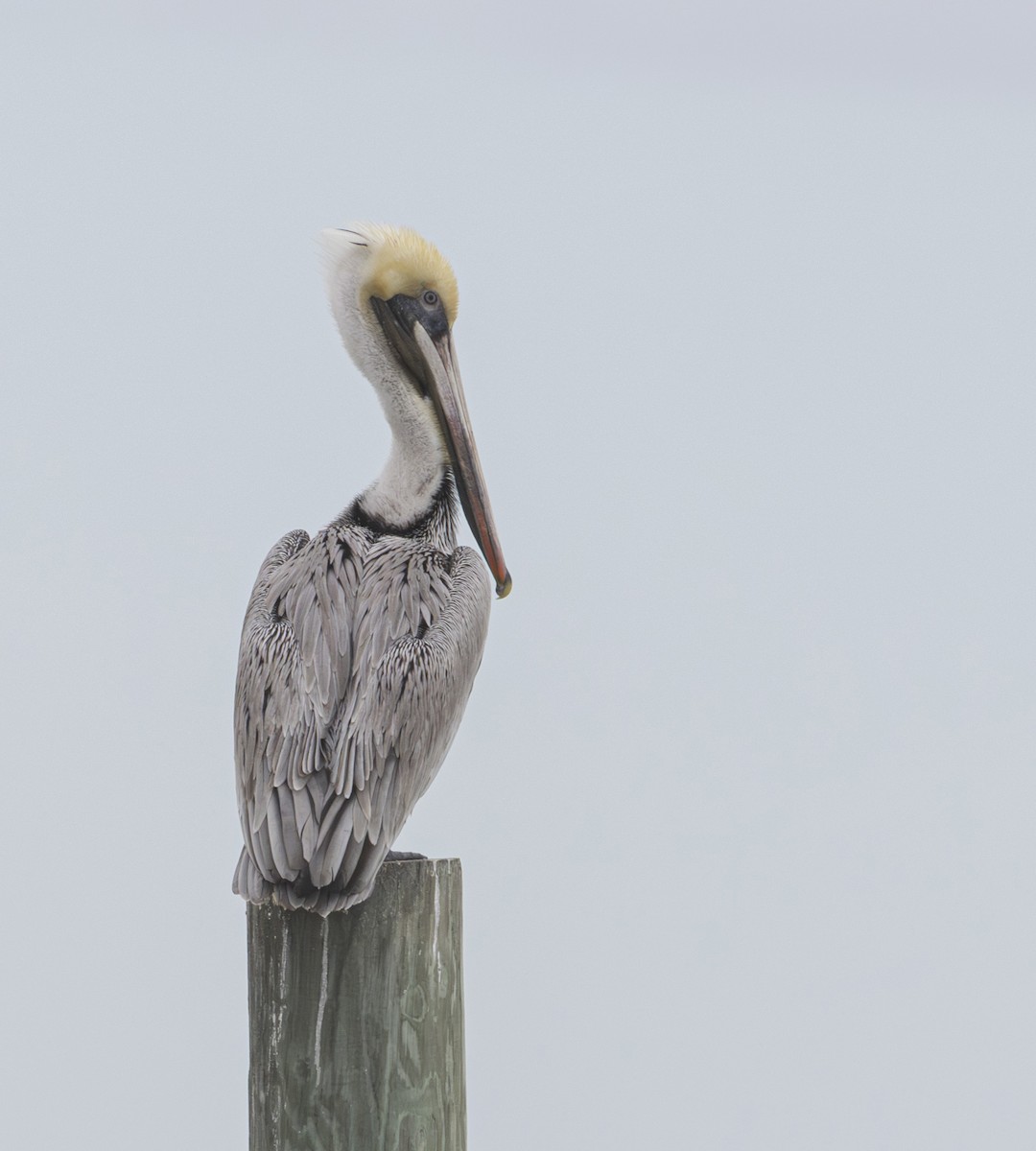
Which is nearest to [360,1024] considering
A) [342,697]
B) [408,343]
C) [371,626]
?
[342,697]

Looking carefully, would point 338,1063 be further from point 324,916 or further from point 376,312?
point 376,312

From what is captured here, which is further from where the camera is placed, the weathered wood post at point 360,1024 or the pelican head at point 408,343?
the pelican head at point 408,343

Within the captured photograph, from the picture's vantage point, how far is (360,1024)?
3.15 metres

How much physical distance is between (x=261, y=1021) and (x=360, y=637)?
0.95 metres

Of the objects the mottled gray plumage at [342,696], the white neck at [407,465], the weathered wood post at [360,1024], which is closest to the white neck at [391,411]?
the white neck at [407,465]

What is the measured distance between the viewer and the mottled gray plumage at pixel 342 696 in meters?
3.35

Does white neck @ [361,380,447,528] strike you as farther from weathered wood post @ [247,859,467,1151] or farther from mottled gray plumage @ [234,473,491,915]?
weathered wood post @ [247,859,467,1151]

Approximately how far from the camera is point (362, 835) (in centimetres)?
338

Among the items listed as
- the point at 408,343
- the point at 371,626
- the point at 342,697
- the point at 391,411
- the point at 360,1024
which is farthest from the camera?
the point at 408,343

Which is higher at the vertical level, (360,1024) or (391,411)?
(391,411)

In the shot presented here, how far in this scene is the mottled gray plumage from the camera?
11.0 ft

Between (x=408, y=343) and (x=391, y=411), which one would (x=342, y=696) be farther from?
(x=408, y=343)

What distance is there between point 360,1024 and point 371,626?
99 centimetres

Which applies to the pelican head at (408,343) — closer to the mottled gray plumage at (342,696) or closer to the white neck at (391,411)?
the white neck at (391,411)
